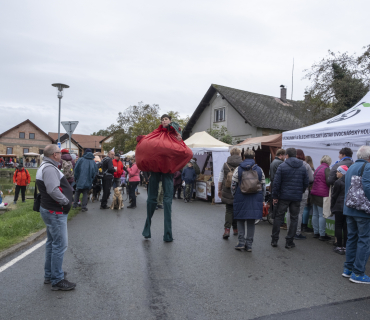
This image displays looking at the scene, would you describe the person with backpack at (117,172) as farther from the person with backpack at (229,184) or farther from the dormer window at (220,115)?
the dormer window at (220,115)

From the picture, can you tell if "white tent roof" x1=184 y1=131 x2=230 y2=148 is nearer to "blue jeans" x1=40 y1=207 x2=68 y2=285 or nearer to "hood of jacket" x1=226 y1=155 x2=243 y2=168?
"hood of jacket" x1=226 y1=155 x2=243 y2=168

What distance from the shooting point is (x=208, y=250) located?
5.72m

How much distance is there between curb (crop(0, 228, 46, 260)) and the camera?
5373 millimetres

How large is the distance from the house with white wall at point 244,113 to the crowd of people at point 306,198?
1837cm

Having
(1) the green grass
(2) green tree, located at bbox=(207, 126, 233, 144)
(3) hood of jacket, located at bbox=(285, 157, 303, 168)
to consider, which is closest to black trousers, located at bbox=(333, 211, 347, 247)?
(3) hood of jacket, located at bbox=(285, 157, 303, 168)

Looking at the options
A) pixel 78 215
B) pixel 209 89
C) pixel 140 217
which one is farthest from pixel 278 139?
pixel 209 89

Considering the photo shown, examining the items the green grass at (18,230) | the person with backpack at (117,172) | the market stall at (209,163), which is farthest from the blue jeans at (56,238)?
the market stall at (209,163)

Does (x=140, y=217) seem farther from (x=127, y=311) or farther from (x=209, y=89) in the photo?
(x=209, y=89)

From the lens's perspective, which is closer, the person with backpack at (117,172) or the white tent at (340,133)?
the white tent at (340,133)

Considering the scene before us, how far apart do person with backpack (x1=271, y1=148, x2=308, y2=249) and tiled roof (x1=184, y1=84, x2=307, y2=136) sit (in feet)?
62.5

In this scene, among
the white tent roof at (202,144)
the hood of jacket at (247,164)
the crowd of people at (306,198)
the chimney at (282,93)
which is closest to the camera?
the crowd of people at (306,198)

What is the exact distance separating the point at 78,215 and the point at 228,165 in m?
5.02

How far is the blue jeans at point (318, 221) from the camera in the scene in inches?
273

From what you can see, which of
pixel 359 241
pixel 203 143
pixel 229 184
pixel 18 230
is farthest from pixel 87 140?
pixel 359 241
